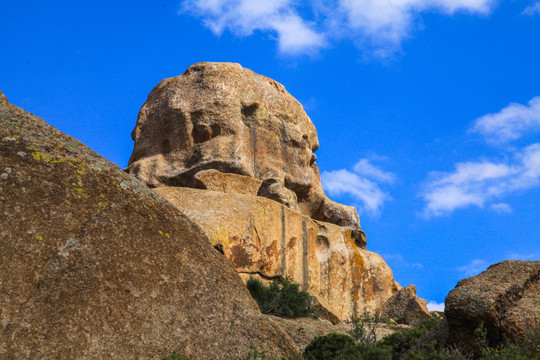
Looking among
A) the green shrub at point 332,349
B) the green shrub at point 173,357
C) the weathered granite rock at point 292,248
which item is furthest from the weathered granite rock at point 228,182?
the green shrub at point 173,357

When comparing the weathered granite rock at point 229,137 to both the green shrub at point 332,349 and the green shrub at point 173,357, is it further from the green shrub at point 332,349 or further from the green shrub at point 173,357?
the green shrub at point 173,357

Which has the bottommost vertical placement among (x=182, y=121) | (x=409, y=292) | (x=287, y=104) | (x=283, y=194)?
(x=409, y=292)

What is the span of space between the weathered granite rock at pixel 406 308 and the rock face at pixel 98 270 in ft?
43.6

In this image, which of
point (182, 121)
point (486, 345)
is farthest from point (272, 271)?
point (486, 345)

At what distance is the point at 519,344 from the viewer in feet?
27.7

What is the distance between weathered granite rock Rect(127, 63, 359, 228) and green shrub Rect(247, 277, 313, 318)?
5.57m

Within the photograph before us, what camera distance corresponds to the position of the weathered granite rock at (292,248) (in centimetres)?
1906

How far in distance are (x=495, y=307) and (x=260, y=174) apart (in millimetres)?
15608

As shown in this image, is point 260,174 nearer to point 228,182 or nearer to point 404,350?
point 228,182

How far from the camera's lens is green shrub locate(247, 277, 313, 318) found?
629 inches

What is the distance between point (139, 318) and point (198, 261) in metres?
1.12

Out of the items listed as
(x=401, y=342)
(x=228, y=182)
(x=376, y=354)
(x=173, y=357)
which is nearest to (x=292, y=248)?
(x=228, y=182)

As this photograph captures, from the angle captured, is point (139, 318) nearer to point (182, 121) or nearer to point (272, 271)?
point (272, 271)

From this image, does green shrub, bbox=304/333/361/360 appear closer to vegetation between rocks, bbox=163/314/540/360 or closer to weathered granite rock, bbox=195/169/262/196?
vegetation between rocks, bbox=163/314/540/360
